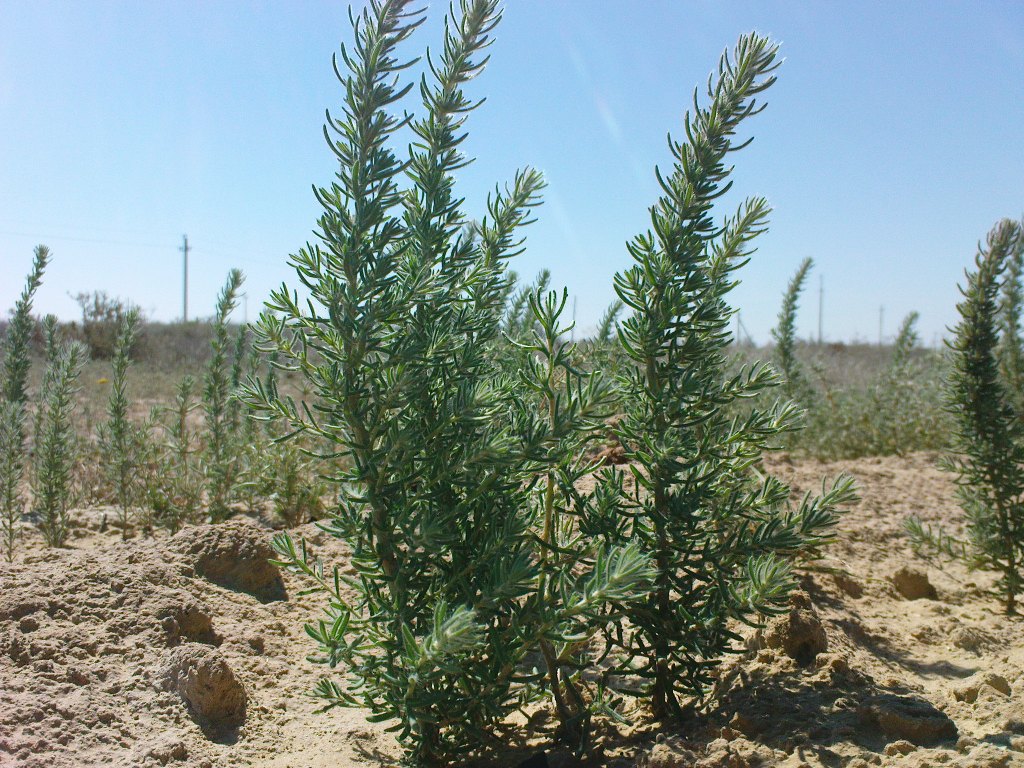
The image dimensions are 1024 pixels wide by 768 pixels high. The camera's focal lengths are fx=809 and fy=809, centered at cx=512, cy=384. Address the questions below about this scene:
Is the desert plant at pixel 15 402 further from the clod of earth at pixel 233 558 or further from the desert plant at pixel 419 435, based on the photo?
the desert plant at pixel 419 435

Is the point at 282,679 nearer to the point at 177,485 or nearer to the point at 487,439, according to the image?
the point at 487,439

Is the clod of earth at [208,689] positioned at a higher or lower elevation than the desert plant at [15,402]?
lower

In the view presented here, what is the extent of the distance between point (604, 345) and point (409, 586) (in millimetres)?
2320

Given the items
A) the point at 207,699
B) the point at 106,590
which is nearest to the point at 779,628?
the point at 207,699

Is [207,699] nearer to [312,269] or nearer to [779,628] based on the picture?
[312,269]

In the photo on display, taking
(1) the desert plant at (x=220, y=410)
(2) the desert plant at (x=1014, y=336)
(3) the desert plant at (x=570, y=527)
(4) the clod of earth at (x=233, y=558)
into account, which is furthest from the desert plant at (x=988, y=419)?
(1) the desert plant at (x=220, y=410)

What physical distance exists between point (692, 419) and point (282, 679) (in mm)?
2059

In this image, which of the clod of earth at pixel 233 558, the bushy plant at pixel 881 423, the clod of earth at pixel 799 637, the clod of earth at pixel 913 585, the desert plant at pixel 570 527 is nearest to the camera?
the desert plant at pixel 570 527

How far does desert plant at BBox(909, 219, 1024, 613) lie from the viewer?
14.3ft

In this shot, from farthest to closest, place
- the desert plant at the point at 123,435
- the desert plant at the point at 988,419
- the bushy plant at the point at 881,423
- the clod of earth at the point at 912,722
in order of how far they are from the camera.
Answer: the bushy plant at the point at 881,423 < the desert plant at the point at 123,435 < the desert plant at the point at 988,419 < the clod of earth at the point at 912,722

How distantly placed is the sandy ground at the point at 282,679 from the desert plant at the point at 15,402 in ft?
4.78

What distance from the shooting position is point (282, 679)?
3381 millimetres

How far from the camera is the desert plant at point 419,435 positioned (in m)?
2.27

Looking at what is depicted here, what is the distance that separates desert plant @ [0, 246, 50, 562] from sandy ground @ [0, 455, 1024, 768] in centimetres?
146
